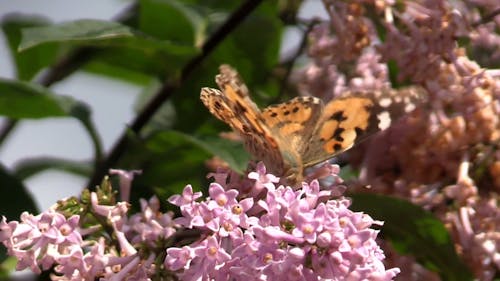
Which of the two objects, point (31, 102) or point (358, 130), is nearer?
point (358, 130)

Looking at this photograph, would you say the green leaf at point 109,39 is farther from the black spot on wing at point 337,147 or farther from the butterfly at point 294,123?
the black spot on wing at point 337,147

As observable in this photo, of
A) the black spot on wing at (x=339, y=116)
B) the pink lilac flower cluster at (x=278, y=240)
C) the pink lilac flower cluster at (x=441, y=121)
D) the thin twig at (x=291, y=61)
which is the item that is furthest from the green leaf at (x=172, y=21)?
the pink lilac flower cluster at (x=278, y=240)

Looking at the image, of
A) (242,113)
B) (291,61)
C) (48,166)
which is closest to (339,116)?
(242,113)

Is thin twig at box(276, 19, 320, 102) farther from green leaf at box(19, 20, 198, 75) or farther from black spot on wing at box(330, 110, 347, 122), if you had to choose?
black spot on wing at box(330, 110, 347, 122)

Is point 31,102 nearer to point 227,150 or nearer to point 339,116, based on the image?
point 227,150

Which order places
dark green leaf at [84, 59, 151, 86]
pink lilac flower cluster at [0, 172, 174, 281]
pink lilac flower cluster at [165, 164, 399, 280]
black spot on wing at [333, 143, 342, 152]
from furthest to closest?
dark green leaf at [84, 59, 151, 86] < black spot on wing at [333, 143, 342, 152] < pink lilac flower cluster at [0, 172, 174, 281] < pink lilac flower cluster at [165, 164, 399, 280]

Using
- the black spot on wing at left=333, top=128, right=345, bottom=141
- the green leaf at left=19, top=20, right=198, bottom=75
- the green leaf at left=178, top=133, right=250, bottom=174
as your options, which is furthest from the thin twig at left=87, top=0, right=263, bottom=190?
the black spot on wing at left=333, top=128, right=345, bottom=141
